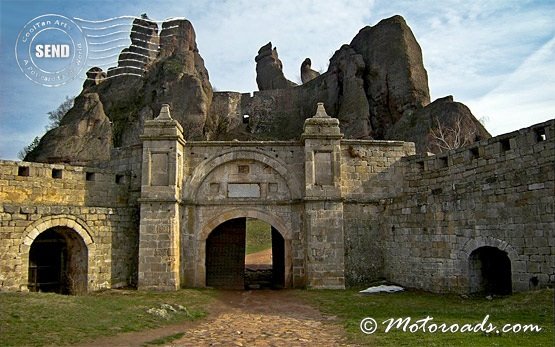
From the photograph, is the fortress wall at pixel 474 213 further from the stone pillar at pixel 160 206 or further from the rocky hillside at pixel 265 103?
the rocky hillside at pixel 265 103

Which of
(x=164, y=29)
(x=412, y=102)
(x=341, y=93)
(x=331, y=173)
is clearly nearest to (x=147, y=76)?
(x=164, y=29)

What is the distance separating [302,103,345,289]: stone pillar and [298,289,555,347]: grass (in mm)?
838

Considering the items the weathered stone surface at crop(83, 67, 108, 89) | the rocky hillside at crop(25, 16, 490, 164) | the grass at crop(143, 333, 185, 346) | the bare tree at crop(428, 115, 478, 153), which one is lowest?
the grass at crop(143, 333, 185, 346)

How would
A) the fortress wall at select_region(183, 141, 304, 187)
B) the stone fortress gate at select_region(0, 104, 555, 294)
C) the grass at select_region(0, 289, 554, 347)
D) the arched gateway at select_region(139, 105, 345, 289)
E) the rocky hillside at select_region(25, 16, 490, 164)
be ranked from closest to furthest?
the grass at select_region(0, 289, 554, 347)
the stone fortress gate at select_region(0, 104, 555, 294)
the arched gateway at select_region(139, 105, 345, 289)
the fortress wall at select_region(183, 141, 304, 187)
the rocky hillside at select_region(25, 16, 490, 164)

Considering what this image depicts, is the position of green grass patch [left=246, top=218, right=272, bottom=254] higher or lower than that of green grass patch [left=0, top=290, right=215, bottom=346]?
higher

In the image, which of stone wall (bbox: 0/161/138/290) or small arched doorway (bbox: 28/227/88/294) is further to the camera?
small arched doorway (bbox: 28/227/88/294)

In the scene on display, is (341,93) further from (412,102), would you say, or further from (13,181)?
(13,181)

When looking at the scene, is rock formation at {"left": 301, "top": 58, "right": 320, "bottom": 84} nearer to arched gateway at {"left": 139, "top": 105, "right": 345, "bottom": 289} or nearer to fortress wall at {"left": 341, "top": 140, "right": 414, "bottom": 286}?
fortress wall at {"left": 341, "top": 140, "right": 414, "bottom": 286}

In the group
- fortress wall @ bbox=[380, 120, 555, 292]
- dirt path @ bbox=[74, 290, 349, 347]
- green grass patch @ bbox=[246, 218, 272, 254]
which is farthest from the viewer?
green grass patch @ bbox=[246, 218, 272, 254]

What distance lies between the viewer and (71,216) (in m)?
13.6

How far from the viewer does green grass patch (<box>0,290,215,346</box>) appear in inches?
313

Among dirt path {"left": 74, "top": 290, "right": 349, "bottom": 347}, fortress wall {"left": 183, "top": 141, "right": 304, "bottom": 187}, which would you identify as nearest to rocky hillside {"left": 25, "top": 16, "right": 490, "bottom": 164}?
fortress wall {"left": 183, "top": 141, "right": 304, "bottom": 187}

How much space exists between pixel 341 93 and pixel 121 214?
1052 inches

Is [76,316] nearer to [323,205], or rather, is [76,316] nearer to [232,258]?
[323,205]
